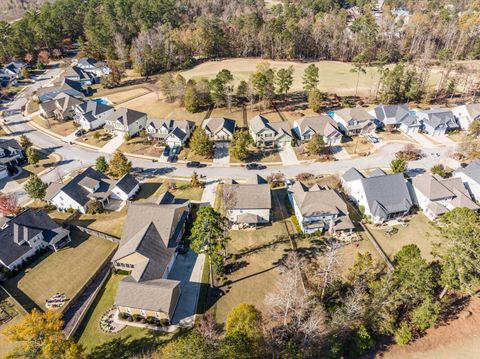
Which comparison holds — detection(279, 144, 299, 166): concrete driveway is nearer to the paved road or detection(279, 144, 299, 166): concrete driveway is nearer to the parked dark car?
the paved road

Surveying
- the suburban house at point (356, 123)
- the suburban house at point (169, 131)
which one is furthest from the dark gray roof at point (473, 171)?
the suburban house at point (169, 131)

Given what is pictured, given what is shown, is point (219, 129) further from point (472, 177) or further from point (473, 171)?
point (473, 171)

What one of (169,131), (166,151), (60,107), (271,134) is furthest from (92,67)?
(271,134)

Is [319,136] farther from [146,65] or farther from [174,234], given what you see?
[146,65]

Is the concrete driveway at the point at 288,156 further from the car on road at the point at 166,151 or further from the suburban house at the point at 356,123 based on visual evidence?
the car on road at the point at 166,151

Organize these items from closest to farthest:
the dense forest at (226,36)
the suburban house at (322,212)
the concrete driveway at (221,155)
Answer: the suburban house at (322,212)
the concrete driveway at (221,155)
the dense forest at (226,36)

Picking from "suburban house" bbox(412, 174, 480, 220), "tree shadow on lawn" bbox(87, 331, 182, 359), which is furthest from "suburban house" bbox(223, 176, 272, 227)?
"suburban house" bbox(412, 174, 480, 220)
